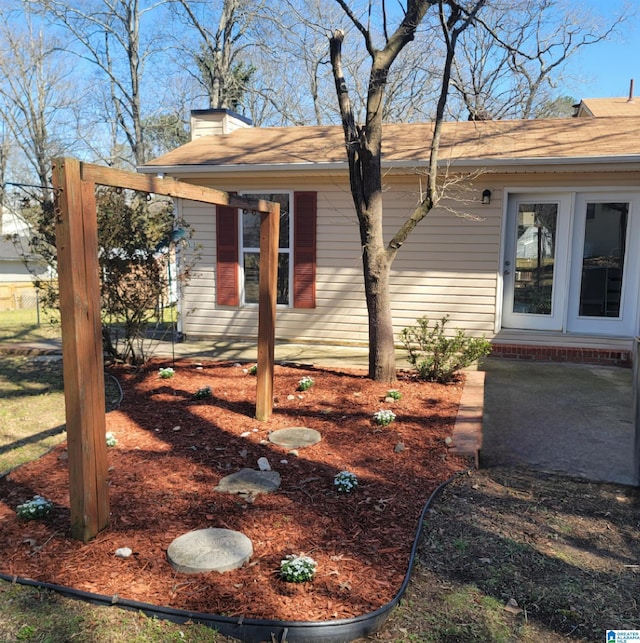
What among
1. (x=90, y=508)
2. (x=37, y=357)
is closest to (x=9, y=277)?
(x=37, y=357)

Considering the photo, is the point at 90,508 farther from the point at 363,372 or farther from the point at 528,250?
the point at 528,250

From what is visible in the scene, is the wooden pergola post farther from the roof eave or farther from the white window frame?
the white window frame

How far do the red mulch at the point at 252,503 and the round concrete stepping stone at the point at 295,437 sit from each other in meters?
0.07

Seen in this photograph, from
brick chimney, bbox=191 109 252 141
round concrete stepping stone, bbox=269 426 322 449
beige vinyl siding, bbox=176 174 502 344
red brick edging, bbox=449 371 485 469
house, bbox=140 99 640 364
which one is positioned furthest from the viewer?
brick chimney, bbox=191 109 252 141

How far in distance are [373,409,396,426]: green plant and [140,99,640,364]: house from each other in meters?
3.13

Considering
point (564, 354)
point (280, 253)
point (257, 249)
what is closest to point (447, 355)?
point (564, 354)

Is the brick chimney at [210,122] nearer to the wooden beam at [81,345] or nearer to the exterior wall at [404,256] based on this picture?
the exterior wall at [404,256]

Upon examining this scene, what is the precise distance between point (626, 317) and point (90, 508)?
22.3 feet

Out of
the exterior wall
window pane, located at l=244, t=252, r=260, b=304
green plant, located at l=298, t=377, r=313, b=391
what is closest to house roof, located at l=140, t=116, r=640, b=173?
the exterior wall

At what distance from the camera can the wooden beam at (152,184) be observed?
2621mm

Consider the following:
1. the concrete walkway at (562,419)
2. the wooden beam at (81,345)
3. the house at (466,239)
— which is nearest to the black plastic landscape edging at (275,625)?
the wooden beam at (81,345)

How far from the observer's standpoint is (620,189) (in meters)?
6.88

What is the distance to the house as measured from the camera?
7.02m

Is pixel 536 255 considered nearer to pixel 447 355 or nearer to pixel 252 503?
pixel 447 355
